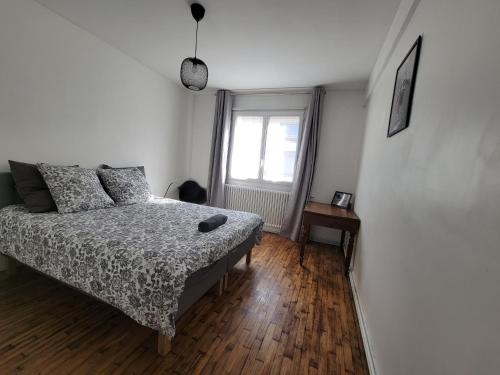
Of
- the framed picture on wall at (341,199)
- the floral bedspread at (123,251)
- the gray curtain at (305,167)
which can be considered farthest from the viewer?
the gray curtain at (305,167)

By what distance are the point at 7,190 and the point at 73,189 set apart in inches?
21.4

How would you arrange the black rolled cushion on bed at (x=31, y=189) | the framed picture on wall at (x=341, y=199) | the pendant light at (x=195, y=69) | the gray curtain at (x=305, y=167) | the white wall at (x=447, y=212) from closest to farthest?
the white wall at (x=447, y=212) → the pendant light at (x=195, y=69) → the black rolled cushion on bed at (x=31, y=189) → the framed picture on wall at (x=341, y=199) → the gray curtain at (x=305, y=167)

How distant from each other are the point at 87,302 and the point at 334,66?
3.54 m

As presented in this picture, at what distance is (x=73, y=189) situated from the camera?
6.81 ft

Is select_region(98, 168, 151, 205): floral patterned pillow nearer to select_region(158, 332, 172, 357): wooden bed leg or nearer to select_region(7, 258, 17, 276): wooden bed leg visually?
select_region(7, 258, 17, 276): wooden bed leg

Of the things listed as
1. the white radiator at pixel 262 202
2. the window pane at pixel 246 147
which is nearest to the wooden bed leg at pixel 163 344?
the white radiator at pixel 262 202

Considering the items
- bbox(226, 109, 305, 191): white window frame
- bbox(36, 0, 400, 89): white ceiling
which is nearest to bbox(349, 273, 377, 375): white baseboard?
bbox(226, 109, 305, 191): white window frame

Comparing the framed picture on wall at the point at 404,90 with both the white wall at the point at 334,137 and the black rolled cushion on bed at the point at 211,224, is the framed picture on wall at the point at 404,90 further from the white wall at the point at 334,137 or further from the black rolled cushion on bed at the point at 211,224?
the white wall at the point at 334,137

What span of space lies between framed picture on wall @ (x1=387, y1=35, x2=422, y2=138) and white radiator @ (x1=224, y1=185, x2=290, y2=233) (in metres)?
2.25

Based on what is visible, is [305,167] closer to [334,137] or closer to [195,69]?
[334,137]

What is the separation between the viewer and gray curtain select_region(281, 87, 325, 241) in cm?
338

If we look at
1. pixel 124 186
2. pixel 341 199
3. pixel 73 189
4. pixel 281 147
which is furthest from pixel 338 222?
pixel 73 189

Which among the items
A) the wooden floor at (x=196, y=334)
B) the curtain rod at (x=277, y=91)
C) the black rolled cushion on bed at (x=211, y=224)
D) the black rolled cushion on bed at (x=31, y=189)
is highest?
the curtain rod at (x=277, y=91)

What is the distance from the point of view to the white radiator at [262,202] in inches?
148
